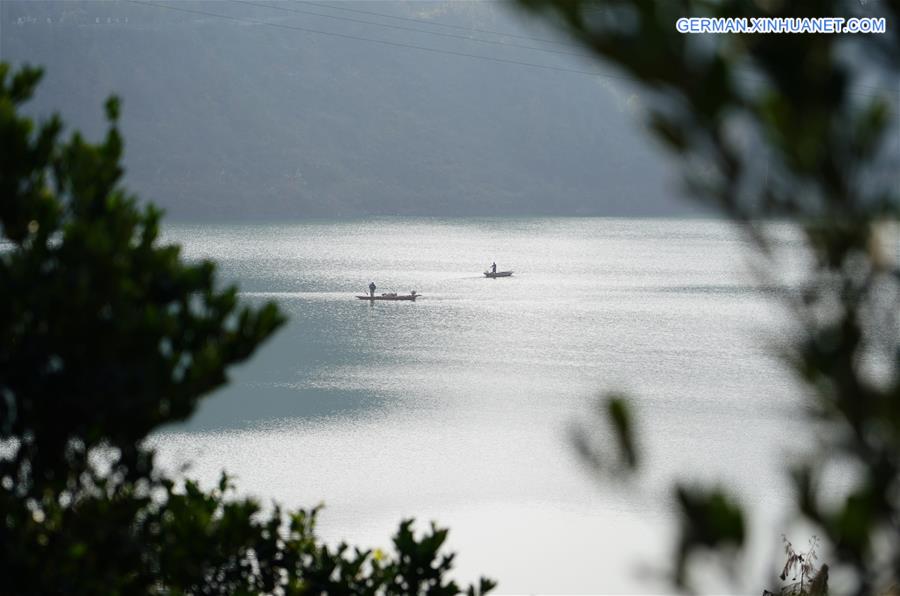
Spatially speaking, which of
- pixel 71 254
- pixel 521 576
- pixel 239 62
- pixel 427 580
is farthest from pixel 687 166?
pixel 239 62

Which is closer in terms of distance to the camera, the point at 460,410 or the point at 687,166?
the point at 687,166

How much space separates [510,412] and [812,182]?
2276 cm

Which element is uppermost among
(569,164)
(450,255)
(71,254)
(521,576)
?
(569,164)

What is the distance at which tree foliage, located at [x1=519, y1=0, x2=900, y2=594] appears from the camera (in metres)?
1.75

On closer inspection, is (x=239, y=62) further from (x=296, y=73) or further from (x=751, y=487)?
(x=751, y=487)

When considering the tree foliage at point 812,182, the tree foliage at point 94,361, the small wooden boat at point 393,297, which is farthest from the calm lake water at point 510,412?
the tree foliage at point 94,361

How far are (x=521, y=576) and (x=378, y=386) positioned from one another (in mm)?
13318

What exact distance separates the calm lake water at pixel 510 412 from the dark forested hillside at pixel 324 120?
62.1 meters

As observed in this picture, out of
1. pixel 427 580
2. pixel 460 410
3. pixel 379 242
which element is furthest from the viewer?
pixel 379 242

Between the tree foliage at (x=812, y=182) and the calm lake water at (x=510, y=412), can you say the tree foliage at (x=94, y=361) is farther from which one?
the tree foliage at (x=812, y=182)

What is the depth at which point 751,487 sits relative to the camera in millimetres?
18266

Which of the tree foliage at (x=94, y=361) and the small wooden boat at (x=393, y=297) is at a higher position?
the small wooden boat at (x=393, y=297)

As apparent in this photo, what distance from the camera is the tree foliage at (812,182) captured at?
68.9 inches

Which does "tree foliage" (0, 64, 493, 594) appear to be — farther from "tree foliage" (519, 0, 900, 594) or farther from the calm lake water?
Result: "tree foliage" (519, 0, 900, 594)
